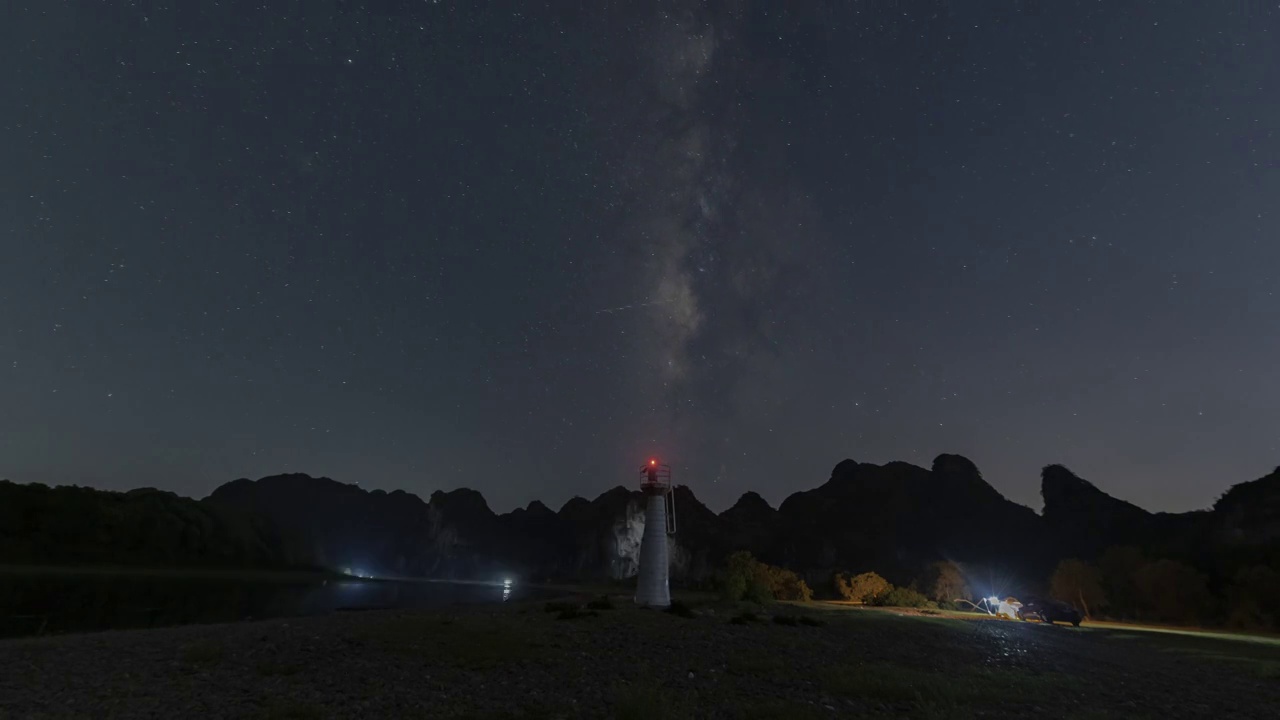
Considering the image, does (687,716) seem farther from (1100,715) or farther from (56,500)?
(56,500)

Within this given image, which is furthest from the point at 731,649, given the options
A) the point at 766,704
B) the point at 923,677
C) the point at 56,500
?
the point at 56,500

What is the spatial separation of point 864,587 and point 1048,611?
16020mm

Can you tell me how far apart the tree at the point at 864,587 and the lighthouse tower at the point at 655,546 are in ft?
86.4

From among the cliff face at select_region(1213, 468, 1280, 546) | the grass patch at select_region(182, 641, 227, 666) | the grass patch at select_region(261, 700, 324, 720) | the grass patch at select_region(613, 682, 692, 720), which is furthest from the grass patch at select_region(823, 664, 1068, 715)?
the cliff face at select_region(1213, 468, 1280, 546)

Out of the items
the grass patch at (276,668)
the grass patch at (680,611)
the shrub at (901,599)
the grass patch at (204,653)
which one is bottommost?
the shrub at (901,599)

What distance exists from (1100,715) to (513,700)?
13710 millimetres

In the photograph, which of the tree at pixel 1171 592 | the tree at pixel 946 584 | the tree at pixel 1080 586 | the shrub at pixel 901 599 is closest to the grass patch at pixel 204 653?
the shrub at pixel 901 599

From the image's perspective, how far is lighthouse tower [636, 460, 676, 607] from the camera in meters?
38.2

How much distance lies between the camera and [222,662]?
17469mm

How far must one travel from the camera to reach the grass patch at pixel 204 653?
699 inches

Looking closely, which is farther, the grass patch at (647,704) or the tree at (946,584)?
the tree at (946,584)

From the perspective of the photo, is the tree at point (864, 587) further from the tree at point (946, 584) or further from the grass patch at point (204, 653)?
the grass patch at point (204, 653)

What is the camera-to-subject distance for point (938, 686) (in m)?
16.0

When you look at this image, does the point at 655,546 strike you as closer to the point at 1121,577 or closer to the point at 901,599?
the point at 901,599
